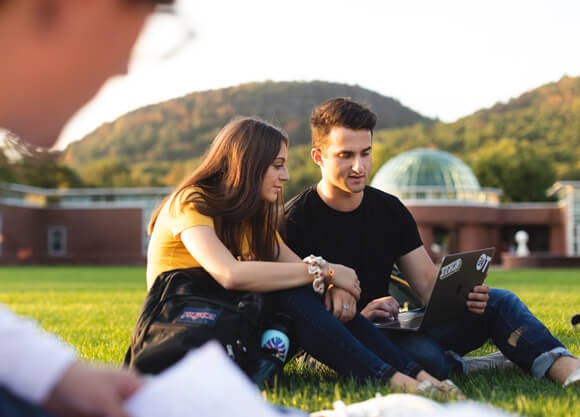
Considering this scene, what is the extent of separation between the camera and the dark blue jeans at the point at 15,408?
1252 mm

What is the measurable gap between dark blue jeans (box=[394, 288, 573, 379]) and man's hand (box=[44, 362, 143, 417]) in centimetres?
227

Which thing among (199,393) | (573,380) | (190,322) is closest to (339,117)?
(190,322)

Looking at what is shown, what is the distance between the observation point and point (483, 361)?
12.4 ft

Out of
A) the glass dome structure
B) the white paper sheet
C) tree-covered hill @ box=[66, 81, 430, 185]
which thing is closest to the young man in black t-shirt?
the white paper sheet

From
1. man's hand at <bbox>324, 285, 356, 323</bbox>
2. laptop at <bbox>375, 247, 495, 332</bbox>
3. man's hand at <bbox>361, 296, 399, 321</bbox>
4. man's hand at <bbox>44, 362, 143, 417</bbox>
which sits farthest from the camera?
man's hand at <bbox>361, 296, 399, 321</bbox>

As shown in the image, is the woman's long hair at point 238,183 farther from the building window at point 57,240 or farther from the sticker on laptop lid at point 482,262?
the building window at point 57,240

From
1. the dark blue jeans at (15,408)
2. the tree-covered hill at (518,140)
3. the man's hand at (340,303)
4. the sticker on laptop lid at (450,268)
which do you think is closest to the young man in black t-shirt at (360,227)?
the sticker on laptop lid at (450,268)

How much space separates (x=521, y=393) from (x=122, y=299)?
28.2 feet

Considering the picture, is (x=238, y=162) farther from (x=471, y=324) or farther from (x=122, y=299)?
(x=122, y=299)

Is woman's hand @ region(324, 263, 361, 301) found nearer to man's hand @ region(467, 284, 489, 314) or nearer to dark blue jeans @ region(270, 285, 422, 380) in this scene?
dark blue jeans @ region(270, 285, 422, 380)

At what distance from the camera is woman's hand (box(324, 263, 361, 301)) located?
10.4 ft

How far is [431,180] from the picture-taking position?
153 ft

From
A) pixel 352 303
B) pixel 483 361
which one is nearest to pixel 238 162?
pixel 352 303

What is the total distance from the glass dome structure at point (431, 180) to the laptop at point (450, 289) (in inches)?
1650
